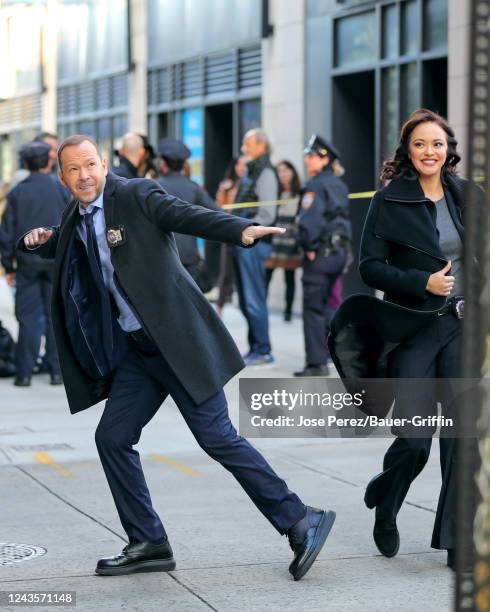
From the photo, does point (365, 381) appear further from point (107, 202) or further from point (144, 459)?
point (144, 459)

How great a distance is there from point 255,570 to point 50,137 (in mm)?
8128

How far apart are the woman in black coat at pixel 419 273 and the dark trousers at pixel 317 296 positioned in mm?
5395

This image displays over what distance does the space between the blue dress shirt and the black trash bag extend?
6.39 meters

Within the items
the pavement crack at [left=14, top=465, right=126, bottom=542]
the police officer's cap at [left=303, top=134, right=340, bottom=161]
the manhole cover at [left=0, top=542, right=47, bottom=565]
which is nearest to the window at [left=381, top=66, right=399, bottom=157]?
the police officer's cap at [left=303, top=134, right=340, bottom=161]

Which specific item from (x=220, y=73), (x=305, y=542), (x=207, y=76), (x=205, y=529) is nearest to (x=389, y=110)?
(x=220, y=73)

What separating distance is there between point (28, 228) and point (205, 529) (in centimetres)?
529

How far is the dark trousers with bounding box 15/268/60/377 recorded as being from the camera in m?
10.8

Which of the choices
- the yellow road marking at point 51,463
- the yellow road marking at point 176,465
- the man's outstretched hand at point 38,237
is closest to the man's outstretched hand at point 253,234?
the man's outstretched hand at point 38,237

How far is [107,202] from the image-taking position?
5.04 m

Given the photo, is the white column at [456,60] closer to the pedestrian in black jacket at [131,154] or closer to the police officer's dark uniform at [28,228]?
the pedestrian in black jacket at [131,154]

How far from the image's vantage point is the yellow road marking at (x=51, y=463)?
724 centimetres

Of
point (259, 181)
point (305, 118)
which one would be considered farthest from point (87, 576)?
point (305, 118)

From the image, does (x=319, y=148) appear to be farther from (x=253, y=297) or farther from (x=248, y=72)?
(x=248, y=72)

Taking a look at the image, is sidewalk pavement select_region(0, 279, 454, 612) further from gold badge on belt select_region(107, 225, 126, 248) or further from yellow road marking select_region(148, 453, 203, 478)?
gold badge on belt select_region(107, 225, 126, 248)
